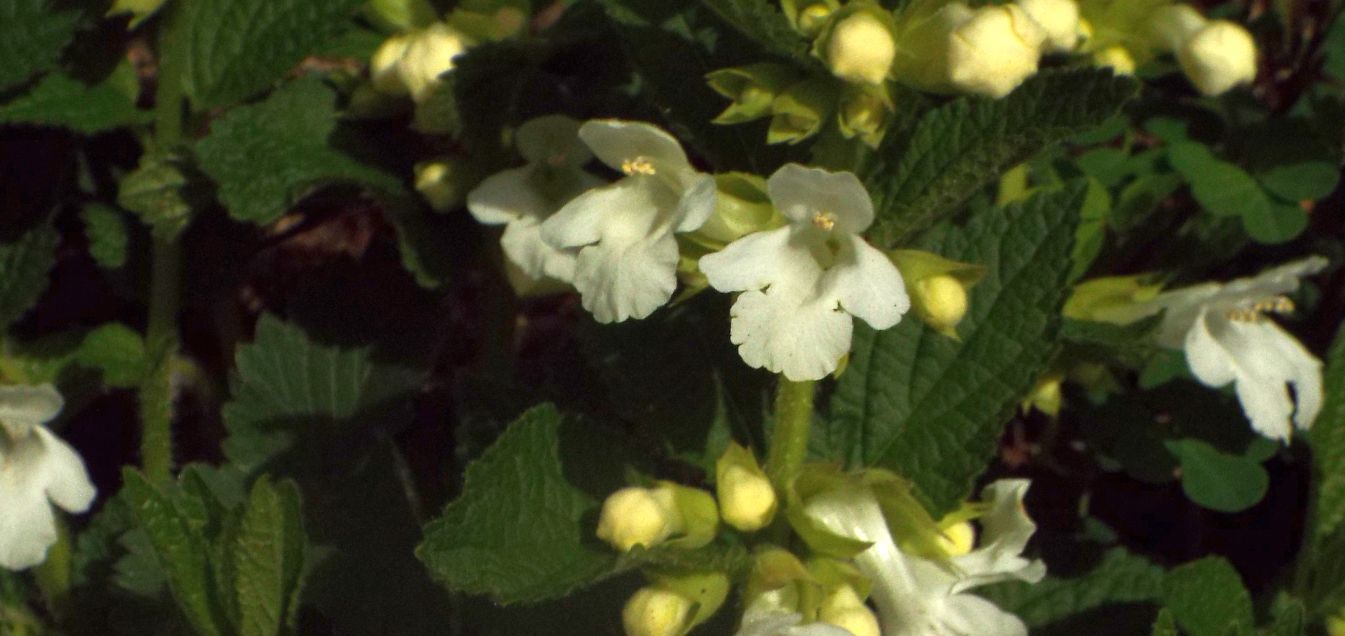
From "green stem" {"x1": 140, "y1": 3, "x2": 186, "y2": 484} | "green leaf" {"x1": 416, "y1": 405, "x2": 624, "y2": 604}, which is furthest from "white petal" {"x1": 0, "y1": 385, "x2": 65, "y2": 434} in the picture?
"green leaf" {"x1": 416, "y1": 405, "x2": 624, "y2": 604}

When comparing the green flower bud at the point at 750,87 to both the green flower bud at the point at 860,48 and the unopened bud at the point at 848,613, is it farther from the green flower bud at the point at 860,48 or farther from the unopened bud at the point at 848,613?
the unopened bud at the point at 848,613

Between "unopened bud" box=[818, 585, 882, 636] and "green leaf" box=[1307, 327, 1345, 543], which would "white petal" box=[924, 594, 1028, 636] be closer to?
"unopened bud" box=[818, 585, 882, 636]

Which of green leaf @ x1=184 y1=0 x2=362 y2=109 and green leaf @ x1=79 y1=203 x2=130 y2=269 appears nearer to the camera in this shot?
green leaf @ x1=184 y1=0 x2=362 y2=109

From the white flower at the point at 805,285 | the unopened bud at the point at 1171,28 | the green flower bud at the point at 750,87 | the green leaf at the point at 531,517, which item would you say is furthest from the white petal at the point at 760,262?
the unopened bud at the point at 1171,28

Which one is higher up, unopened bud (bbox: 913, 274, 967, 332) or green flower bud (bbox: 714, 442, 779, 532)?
unopened bud (bbox: 913, 274, 967, 332)

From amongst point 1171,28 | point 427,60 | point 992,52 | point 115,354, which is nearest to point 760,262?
point 992,52

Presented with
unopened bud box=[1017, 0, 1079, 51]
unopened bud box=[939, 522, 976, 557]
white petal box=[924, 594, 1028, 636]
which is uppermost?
unopened bud box=[1017, 0, 1079, 51]

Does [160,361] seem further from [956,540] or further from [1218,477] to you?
[1218,477]
